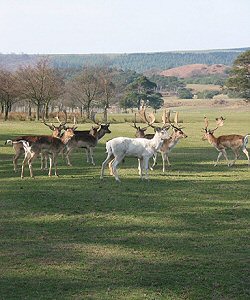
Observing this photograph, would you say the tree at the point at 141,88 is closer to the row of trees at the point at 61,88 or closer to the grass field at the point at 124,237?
the row of trees at the point at 61,88

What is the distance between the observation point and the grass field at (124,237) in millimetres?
8086

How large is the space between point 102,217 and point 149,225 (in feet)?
3.85

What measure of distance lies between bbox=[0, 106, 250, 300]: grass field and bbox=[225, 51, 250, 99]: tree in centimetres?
6834

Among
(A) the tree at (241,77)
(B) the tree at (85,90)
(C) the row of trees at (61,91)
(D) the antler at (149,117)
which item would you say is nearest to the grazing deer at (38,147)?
(D) the antler at (149,117)

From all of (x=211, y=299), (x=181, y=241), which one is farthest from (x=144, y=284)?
(x=181, y=241)

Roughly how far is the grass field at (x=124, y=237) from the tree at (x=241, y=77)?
6834cm

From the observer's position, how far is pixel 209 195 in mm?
15078

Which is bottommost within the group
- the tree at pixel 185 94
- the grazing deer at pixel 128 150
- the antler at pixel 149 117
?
the tree at pixel 185 94

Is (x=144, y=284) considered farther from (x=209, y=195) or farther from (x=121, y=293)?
(x=209, y=195)

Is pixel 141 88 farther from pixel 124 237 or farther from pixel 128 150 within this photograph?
pixel 124 237

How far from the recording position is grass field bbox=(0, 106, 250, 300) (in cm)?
809

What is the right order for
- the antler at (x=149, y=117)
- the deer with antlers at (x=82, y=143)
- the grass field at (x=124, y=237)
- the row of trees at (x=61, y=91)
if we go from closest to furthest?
the grass field at (x=124, y=237), the antler at (x=149, y=117), the deer with antlers at (x=82, y=143), the row of trees at (x=61, y=91)

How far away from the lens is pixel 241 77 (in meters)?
84.6

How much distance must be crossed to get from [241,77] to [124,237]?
76897 millimetres
